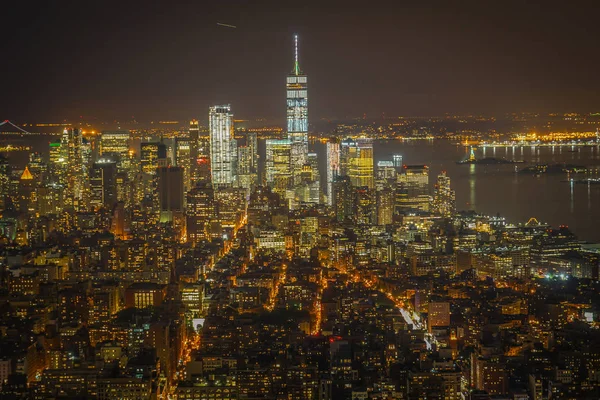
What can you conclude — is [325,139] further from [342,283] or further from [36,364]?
[36,364]

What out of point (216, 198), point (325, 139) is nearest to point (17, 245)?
point (216, 198)

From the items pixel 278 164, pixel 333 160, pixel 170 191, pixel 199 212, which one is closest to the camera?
pixel 199 212

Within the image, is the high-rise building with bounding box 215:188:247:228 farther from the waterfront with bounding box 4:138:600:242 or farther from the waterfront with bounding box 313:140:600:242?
the waterfront with bounding box 313:140:600:242

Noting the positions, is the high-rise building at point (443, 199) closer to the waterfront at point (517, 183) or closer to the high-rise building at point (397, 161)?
the waterfront at point (517, 183)

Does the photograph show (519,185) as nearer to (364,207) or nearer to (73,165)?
(364,207)

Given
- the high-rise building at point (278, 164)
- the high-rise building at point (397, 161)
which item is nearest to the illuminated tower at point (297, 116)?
the high-rise building at point (278, 164)

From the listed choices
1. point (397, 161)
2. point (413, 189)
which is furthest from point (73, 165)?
point (397, 161)
